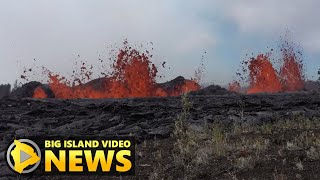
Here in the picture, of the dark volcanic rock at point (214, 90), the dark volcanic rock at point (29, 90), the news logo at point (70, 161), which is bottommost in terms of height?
the news logo at point (70, 161)

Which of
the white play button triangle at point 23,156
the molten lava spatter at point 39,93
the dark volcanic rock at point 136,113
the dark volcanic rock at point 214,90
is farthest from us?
the molten lava spatter at point 39,93

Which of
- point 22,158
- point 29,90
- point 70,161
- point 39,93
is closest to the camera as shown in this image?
point 22,158

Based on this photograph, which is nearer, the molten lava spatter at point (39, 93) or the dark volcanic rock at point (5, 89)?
the molten lava spatter at point (39, 93)

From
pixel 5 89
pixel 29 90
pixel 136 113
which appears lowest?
pixel 136 113

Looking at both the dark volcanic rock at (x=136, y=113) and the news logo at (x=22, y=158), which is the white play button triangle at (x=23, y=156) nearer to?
the news logo at (x=22, y=158)

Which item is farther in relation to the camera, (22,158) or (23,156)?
(23,156)

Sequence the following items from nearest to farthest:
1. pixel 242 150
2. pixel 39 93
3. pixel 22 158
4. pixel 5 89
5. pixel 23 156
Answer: pixel 22 158 → pixel 23 156 → pixel 242 150 → pixel 39 93 → pixel 5 89

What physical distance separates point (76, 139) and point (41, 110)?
7.79 metres

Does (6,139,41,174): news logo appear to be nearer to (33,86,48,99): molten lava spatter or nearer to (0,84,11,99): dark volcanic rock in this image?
(33,86,48,99): molten lava spatter

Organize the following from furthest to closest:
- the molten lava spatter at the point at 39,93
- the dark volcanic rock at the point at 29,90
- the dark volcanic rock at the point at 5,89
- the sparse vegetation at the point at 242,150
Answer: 1. the dark volcanic rock at the point at 5,89
2. the dark volcanic rock at the point at 29,90
3. the molten lava spatter at the point at 39,93
4. the sparse vegetation at the point at 242,150

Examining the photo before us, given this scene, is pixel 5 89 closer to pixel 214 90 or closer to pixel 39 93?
pixel 39 93

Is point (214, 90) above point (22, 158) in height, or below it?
above

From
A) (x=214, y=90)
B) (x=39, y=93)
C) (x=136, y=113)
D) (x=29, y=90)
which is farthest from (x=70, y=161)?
(x=29, y=90)

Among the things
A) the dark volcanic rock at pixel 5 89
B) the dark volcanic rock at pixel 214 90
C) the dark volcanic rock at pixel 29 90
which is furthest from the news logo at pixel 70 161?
the dark volcanic rock at pixel 5 89
